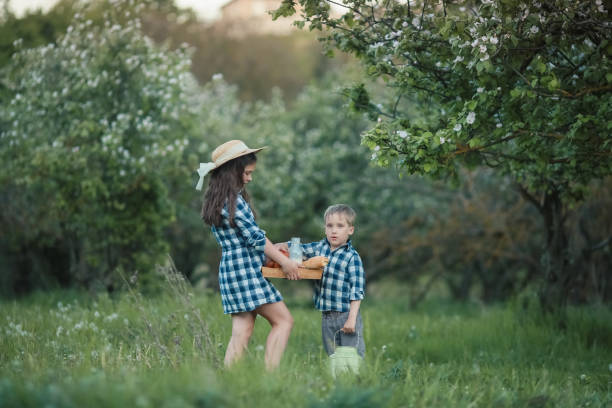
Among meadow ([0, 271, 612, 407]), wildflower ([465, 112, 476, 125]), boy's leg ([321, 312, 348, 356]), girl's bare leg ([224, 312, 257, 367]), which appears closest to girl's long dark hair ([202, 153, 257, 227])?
meadow ([0, 271, 612, 407])

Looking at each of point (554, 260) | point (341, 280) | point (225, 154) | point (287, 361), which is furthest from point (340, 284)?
point (554, 260)

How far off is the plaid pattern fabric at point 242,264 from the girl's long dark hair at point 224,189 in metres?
0.05

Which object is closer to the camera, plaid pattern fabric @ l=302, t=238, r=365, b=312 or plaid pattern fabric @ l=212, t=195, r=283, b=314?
plaid pattern fabric @ l=212, t=195, r=283, b=314

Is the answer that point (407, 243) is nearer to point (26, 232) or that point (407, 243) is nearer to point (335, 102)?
point (335, 102)

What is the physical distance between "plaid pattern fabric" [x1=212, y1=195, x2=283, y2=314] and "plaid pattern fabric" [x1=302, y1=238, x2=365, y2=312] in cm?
41

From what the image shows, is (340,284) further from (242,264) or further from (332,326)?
(242,264)

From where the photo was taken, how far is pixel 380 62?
18.8ft

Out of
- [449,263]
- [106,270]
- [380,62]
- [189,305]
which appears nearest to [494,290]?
[449,263]

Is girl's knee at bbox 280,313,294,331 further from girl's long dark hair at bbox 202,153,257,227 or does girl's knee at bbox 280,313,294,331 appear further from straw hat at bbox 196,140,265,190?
straw hat at bbox 196,140,265,190

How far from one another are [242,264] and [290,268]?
1.22 ft

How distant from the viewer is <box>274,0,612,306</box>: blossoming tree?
497 cm

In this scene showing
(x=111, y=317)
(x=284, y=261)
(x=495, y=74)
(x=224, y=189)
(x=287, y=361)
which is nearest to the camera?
(x=287, y=361)

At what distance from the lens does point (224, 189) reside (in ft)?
15.8

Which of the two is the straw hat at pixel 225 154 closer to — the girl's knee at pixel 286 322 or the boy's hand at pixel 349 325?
the girl's knee at pixel 286 322
